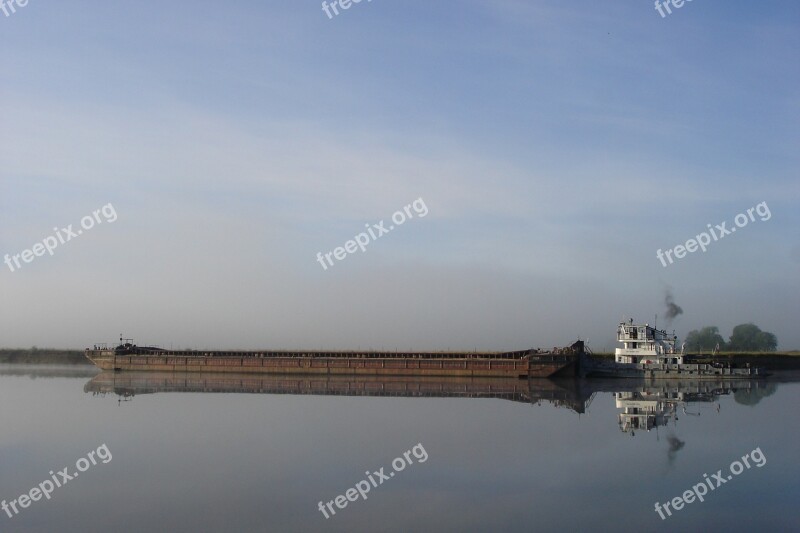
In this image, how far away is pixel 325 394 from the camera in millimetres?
45469

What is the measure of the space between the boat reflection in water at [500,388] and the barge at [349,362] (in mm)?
1274

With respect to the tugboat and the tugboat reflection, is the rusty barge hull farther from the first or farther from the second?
the tugboat reflection

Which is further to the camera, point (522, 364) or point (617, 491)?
point (522, 364)

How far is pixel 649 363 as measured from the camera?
5366 centimetres

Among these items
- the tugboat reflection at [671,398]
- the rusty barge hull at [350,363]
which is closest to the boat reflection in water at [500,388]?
the tugboat reflection at [671,398]

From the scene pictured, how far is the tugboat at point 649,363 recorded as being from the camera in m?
53.1

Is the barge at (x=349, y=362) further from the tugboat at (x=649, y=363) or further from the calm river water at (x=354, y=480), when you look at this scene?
the calm river water at (x=354, y=480)

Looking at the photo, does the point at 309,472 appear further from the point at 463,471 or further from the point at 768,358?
the point at 768,358

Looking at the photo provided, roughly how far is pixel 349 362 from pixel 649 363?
23.3 metres

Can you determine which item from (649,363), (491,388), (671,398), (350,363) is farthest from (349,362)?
(671,398)

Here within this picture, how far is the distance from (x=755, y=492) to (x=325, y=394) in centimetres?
2863

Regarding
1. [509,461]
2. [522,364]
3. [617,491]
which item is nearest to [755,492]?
[617,491]

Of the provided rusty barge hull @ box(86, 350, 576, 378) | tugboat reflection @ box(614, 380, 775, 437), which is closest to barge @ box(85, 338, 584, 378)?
rusty barge hull @ box(86, 350, 576, 378)

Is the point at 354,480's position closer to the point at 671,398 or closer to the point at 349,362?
the point at 671,398
